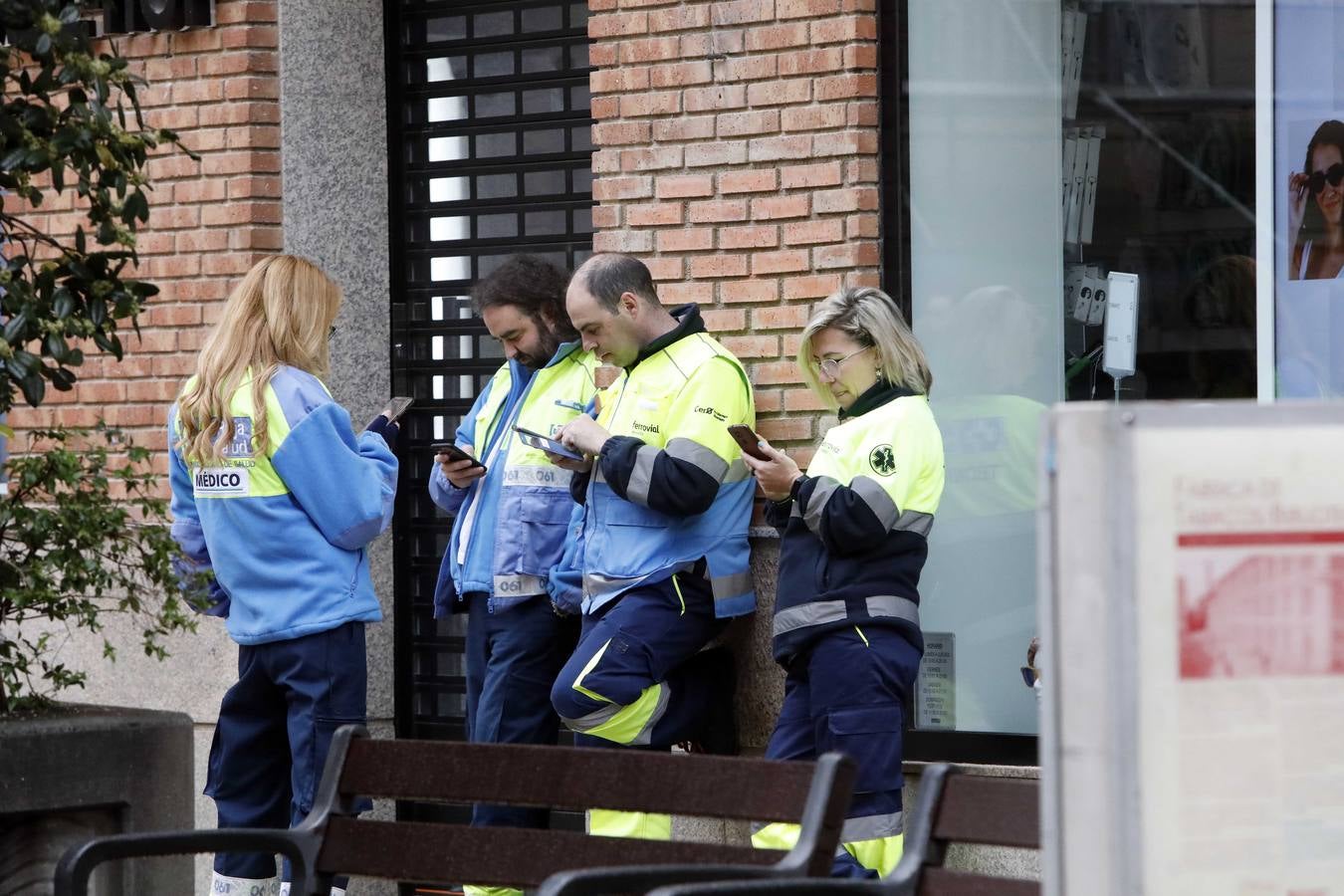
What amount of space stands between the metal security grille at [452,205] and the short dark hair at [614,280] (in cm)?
155

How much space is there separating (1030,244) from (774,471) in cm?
142

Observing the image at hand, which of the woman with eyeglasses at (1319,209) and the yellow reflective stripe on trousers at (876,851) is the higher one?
the woman with eyeglasses at (1319,209)

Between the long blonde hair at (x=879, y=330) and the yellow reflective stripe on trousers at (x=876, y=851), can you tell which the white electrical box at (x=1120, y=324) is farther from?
the yellow reflective stripe on trousers at (x=876, y=851)

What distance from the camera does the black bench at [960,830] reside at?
3062 millimetres

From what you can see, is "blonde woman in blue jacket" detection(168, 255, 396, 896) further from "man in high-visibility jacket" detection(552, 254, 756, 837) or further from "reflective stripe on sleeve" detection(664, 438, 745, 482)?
"reflective stripe on sleeve" detection(664, 438, 745, 482)

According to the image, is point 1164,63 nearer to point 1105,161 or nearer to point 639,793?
point 1105,161

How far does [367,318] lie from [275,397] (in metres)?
2.40

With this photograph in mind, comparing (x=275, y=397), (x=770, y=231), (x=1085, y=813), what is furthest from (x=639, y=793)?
(x=770, y=231)

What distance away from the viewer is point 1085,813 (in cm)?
177

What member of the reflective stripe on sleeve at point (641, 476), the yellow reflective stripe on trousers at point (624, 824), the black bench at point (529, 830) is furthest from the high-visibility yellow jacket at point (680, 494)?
the black bench at point (529, 830)

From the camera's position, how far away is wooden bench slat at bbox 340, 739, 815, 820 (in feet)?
10.8

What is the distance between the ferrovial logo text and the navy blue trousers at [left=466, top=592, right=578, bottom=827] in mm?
1052

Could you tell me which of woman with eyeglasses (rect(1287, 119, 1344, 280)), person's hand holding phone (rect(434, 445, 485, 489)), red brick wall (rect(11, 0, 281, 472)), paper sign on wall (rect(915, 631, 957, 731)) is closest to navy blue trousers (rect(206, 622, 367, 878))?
person's hand holding phone (rect(434, 445, 485, 489))

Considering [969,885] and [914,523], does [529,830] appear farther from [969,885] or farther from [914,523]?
[914,523]
